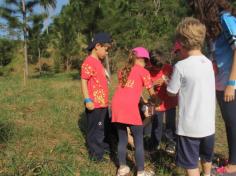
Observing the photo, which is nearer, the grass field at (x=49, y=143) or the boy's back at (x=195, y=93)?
the boy's back at (x=195, y=93)

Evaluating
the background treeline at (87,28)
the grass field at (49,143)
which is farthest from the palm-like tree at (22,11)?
the grass field at (49,143)

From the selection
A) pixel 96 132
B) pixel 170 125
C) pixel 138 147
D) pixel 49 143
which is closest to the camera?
pixel 138 147

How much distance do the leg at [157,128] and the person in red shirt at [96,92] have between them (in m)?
0.59

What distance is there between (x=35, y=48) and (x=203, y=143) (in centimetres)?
2340

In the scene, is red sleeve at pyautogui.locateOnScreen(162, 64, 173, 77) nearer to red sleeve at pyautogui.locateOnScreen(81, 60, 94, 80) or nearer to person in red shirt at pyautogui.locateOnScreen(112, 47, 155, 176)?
person in red shirt at pyautogui.locateOnScreen(112, 47, 155, 176)

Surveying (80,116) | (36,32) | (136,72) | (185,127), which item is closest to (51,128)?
(80,116)

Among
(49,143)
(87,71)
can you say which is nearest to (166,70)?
(87,71)

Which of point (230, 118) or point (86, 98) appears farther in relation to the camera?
point (86, 98)

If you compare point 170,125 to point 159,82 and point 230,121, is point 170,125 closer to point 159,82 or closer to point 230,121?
point 159,82

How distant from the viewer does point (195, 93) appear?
3.16 metres

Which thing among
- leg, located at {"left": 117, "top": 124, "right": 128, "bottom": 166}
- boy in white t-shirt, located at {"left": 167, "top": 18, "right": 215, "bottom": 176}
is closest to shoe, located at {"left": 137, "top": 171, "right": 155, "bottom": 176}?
leg, located at {"left": 117, "top": 124, "right": 128, "bottom": 166}

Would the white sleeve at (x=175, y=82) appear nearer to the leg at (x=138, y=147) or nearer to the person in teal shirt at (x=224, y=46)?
the person in teal shirt at (x=224, y=46)

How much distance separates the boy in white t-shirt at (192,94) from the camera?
123 inches

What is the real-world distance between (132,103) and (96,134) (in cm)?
76
